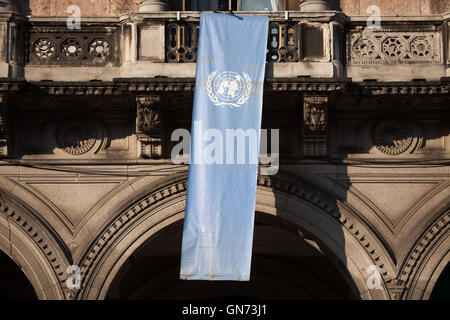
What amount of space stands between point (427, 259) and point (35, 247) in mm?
6056

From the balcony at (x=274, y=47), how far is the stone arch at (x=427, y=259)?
2.31 metres

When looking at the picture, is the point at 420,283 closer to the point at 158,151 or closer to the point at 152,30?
the point at 158,151

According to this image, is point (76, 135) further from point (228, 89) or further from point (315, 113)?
point (315, 113)

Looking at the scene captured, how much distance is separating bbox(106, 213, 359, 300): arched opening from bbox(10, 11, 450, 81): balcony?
13.1ft

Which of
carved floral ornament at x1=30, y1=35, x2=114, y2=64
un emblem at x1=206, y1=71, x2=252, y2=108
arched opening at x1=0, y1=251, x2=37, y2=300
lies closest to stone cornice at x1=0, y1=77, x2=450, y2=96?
un emblem at x1=206, y1=71, x2=252, y2=108

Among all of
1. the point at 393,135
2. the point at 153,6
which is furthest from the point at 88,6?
the point at 393,135

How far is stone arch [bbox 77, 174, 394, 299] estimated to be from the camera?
1798 centimetres

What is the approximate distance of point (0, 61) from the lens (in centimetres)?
1822

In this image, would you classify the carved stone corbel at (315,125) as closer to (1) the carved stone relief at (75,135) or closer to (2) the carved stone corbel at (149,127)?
(2) the carved stone corbel at (149,127)

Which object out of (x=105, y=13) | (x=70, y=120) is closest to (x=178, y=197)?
(x=70, y=120)

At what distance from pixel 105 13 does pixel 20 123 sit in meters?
2.37

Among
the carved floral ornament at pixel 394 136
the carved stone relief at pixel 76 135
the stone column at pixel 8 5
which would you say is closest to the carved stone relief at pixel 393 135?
the carved floral ornament at pixel 394 136

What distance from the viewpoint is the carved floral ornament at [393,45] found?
726 inches

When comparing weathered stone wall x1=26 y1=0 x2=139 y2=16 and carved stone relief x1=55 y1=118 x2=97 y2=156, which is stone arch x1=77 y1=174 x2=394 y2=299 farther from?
weathered stone wall x1=26 y1=0 x2=139 y2=16
